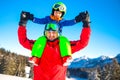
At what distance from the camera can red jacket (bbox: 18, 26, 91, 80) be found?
5.02 meters

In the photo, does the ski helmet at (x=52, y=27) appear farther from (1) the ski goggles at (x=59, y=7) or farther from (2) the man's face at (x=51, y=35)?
(1) the ski goggles at (x=59, y=7)

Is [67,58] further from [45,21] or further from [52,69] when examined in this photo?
[45,21]

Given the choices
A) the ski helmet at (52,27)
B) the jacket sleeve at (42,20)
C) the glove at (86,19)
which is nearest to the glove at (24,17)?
the jacket sleeve at (42,20)

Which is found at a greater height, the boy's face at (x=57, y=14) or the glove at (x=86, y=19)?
the boy's face at (x=57, y=14)

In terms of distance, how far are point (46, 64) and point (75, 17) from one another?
1125 millimetres

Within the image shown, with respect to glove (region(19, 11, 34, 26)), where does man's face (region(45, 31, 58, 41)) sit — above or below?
below

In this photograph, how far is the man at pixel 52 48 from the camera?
5.02 metres

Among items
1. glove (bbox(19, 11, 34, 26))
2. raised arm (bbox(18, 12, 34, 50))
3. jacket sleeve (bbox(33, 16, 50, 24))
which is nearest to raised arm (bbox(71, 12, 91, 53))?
jacket sleeve (bbox(33, 16, 50, 24))

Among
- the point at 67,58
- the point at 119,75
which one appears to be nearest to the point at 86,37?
the point at 67,58

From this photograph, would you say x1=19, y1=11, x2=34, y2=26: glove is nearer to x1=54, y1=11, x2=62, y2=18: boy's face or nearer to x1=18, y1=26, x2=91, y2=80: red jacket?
x1=18, y1=26, x2=91, y2=80: red jacket

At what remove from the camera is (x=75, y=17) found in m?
5.54

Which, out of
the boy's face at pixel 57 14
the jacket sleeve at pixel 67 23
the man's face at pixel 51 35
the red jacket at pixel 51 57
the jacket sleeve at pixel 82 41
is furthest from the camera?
the jacket sleeve at pixel 67 23

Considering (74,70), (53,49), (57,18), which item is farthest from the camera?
(74,70)

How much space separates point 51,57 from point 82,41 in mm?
653
